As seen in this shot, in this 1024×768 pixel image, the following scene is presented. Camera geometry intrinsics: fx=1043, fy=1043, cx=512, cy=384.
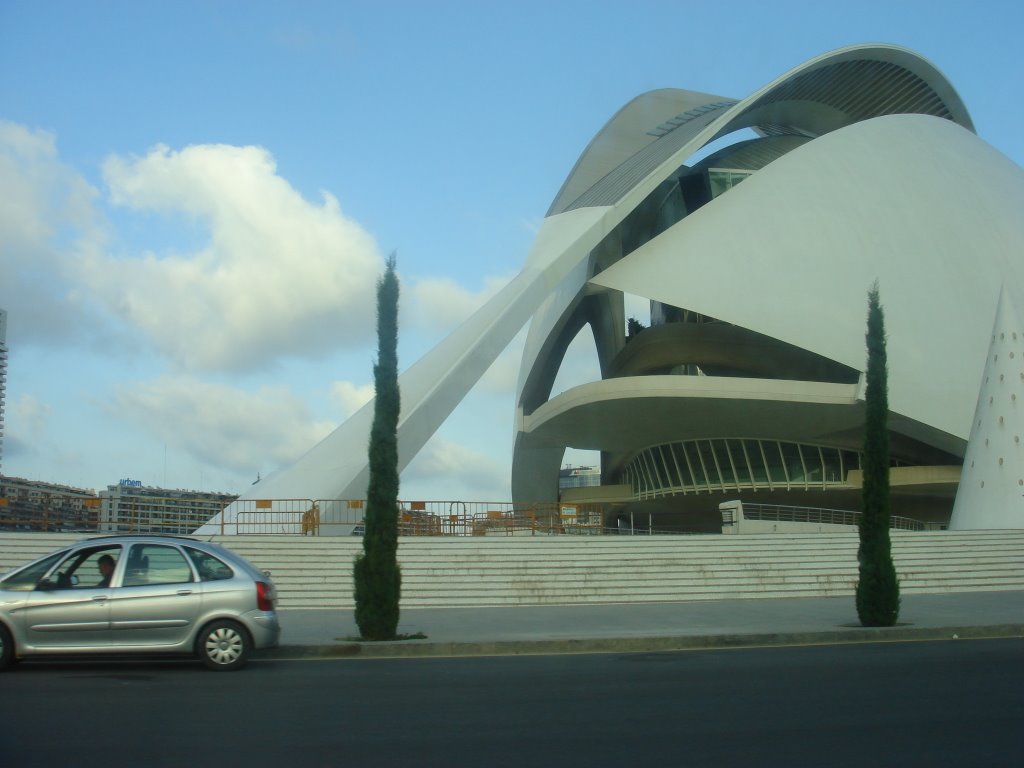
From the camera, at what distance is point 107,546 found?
10141 mm

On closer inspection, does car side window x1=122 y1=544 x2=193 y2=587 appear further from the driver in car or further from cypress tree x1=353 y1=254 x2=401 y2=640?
cypress tree x1=353 y1=254 x2=401 y2=640

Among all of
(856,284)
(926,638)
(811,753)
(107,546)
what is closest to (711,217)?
(856,284)

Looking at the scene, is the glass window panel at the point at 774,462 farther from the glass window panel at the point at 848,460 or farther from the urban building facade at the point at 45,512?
the urban building facade at the point at 45,512

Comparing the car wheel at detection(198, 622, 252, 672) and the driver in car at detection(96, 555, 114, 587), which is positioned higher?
the driver in car at detection(96, 555, 114, 587)

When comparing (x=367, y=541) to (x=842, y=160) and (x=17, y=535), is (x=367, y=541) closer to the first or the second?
(x=17, y=535)

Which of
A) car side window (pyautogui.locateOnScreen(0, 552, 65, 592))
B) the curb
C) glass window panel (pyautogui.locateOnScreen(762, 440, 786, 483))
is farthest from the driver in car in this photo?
glass window panel (pyautogui.locateOnScreen(762, 440, 786, 483))

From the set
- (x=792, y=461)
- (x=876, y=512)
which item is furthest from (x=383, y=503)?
(x=792, y=461)

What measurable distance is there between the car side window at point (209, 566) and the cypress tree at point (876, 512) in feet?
28.5

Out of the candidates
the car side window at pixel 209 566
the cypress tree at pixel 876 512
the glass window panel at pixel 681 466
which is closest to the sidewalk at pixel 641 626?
the cypress tree at pixel 876 512

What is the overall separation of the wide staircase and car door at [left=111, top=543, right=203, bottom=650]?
8.39 m

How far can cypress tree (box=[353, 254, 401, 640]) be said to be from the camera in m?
12.8

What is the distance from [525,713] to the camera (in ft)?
23.8

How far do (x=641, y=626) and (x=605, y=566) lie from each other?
599cm

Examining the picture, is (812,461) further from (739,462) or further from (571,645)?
(571,645)
